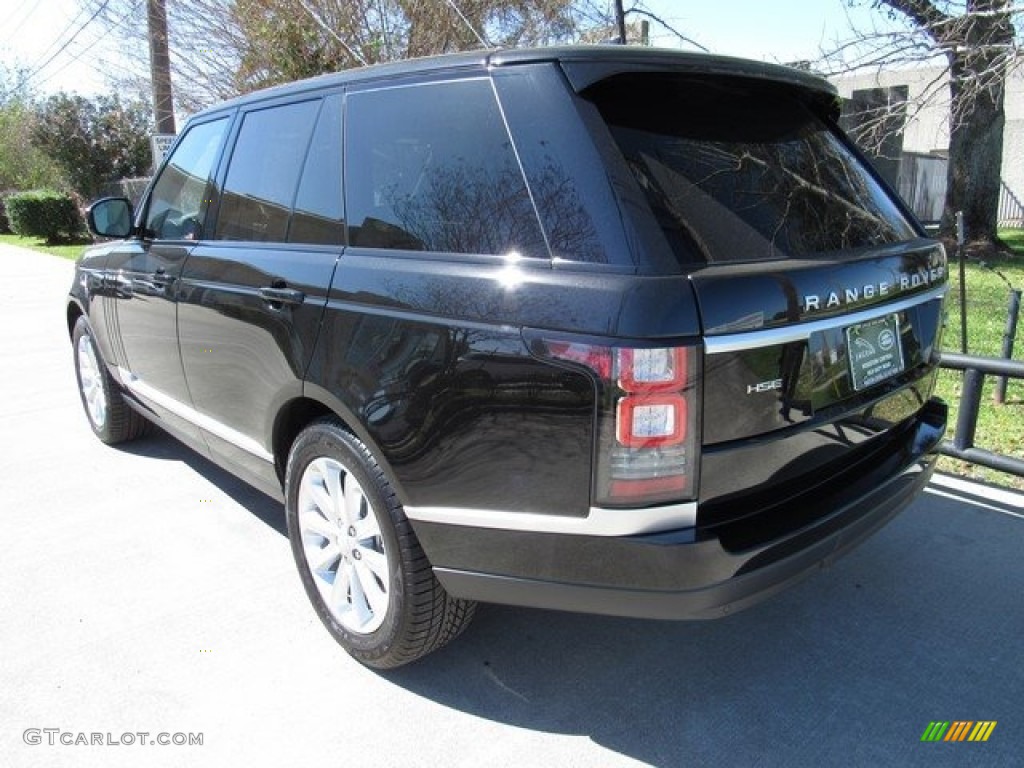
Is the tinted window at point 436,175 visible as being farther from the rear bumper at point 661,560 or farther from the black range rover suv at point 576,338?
the rear bumper at point 661,560

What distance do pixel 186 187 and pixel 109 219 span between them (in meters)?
0.60

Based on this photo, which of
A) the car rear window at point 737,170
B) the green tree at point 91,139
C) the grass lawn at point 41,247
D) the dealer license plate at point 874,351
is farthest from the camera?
the green tree at point 91,139

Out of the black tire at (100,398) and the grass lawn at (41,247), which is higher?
the grass lawn at (41,247)

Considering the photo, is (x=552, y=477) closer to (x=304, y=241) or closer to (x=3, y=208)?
(x=304, y=241)

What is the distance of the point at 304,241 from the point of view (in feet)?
9.30

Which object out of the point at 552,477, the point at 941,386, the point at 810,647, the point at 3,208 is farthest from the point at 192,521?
the point at 3,208

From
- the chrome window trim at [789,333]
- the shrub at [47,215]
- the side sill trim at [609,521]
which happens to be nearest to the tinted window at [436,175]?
the chrome window trim at [789,333]

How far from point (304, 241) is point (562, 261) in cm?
122

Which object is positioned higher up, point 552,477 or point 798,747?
point 552,477

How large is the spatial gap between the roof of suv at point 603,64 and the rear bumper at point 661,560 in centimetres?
124

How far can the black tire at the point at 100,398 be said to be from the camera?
190 inches

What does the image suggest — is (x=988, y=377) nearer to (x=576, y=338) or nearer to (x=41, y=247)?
(x=576, y=338)

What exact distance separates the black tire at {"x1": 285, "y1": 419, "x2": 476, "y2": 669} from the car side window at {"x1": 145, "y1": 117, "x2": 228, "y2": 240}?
Answer: 1.42 m

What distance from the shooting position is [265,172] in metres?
3.17
